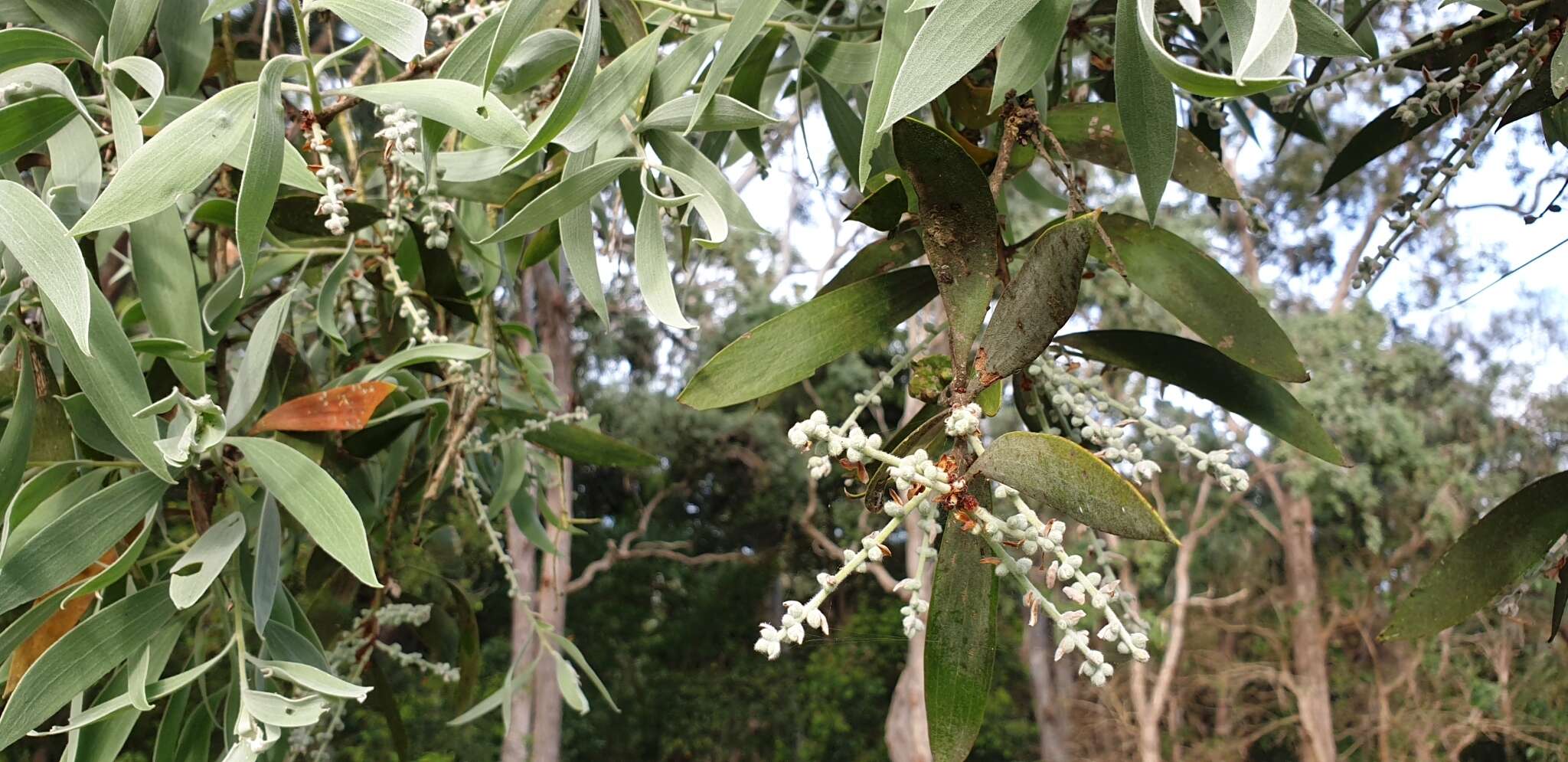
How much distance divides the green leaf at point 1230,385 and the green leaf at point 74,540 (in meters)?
0.44

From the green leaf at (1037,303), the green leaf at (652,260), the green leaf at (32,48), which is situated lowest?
the green leaf at (32,48)

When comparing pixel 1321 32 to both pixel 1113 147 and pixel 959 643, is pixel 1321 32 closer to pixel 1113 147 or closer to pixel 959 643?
pixel 1113 147

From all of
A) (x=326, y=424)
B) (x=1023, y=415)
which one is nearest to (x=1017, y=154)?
(x=1023, y=415)

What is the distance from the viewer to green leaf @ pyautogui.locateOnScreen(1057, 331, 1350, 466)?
0.43m

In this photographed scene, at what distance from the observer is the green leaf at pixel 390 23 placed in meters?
0.39

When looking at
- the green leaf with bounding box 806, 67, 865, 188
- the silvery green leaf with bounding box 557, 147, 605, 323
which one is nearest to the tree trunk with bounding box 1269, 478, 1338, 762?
the green leaf with bounding box 806, 67, 865, 188

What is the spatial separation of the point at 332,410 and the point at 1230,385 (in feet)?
1.42

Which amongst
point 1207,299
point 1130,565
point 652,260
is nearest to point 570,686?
point 652,260

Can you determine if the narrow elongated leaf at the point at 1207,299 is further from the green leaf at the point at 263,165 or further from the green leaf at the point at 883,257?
the green leaf at the point at 263,165

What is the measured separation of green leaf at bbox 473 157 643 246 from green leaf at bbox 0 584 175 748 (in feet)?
0.80

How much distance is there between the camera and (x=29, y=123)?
17.6 inches

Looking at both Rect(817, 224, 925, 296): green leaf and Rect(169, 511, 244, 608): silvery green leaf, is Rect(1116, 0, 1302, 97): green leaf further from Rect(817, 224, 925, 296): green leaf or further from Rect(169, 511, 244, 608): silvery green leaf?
Rect(169, 511, 244, 608): silvery green leaf

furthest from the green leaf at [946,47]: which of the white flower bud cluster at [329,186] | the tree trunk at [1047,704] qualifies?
the tree trunk at [1047,704]

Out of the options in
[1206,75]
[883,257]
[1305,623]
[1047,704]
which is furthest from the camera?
[1047,704]
